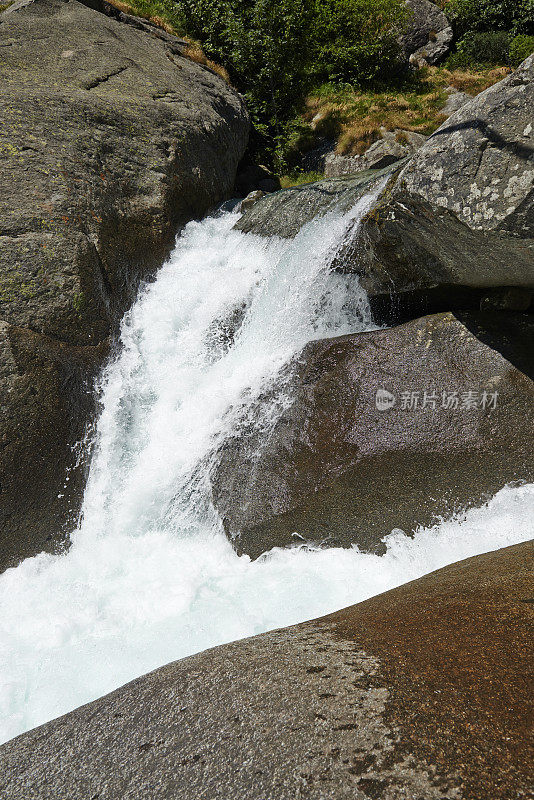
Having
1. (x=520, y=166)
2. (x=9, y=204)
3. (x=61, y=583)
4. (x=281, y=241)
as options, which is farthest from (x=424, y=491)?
(x=9, y=204)

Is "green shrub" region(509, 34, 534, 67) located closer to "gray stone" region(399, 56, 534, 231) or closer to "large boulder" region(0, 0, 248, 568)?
"large boulder" region(0, 0, 248, 568)

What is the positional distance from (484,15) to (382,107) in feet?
28.1

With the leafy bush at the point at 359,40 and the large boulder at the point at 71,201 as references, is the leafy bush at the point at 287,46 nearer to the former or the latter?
the leafy bush at the point at 359,40

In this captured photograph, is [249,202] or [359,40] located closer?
[249,202]

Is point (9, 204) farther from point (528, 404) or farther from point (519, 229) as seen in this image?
point (528, 404)

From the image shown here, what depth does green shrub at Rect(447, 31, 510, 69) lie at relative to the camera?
1650 centimetres

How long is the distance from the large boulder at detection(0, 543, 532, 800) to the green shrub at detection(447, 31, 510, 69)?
66.5 ft

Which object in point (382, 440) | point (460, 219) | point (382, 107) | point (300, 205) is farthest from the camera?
point (382, 107)

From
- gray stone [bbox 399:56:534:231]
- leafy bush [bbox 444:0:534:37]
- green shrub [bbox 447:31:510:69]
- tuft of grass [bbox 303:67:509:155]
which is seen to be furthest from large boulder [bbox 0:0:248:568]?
leafy bush [bbox 444:0:534:37]

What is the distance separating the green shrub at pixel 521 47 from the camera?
15.5 m

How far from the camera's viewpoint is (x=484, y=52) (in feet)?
54.4

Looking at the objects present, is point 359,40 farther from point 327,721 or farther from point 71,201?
point 327,721

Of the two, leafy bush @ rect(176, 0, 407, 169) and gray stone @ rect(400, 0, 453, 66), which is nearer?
leafy bush @ rect(176, 0, 407, 169)

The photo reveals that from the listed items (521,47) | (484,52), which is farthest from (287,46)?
(521,47)
